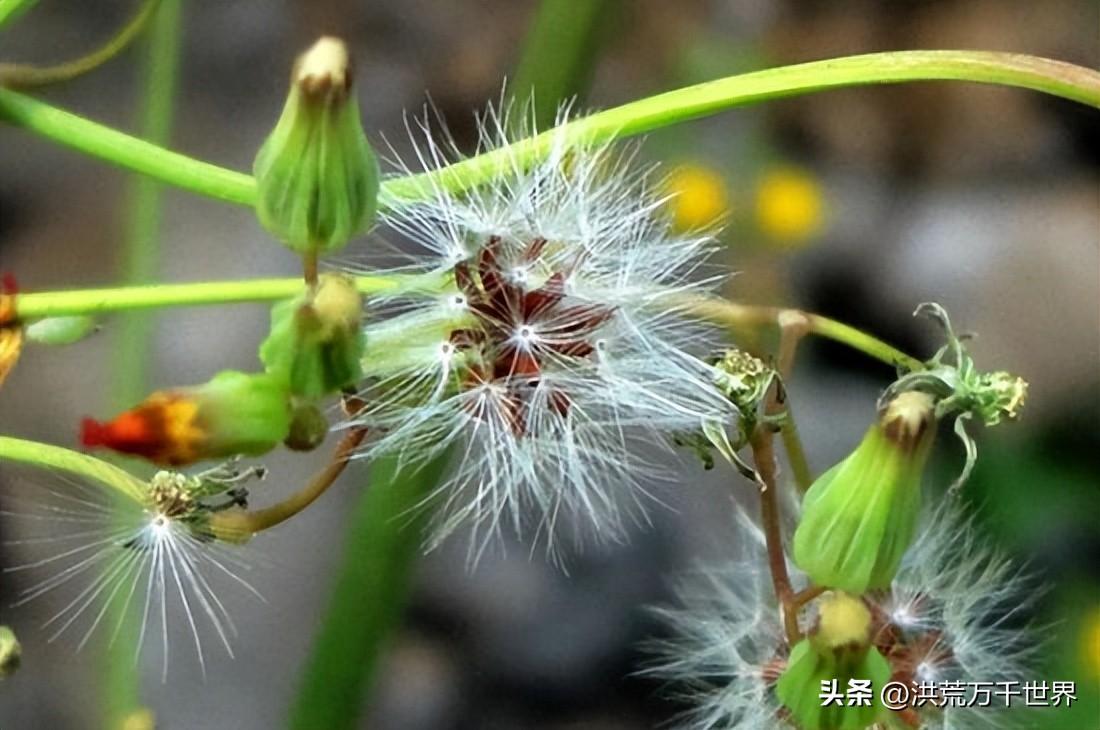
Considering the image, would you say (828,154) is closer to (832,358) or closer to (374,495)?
(832,358)

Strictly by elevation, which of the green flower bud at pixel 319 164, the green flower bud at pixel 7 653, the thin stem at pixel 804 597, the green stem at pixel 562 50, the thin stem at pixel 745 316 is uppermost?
the green stem at pixel 562 50

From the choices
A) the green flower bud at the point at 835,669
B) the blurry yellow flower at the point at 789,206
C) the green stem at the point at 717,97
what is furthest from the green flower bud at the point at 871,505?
the blurry yellow flower at the point at 789,206

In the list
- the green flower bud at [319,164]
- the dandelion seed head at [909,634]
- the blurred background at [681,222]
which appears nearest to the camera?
the green flower bud at [319,164]

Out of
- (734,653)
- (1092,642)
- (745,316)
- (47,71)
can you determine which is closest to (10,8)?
(47,71)

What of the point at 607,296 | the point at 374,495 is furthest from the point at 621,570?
the point at 607,296

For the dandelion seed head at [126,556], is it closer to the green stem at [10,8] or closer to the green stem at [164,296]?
the green stem at [164,296]
